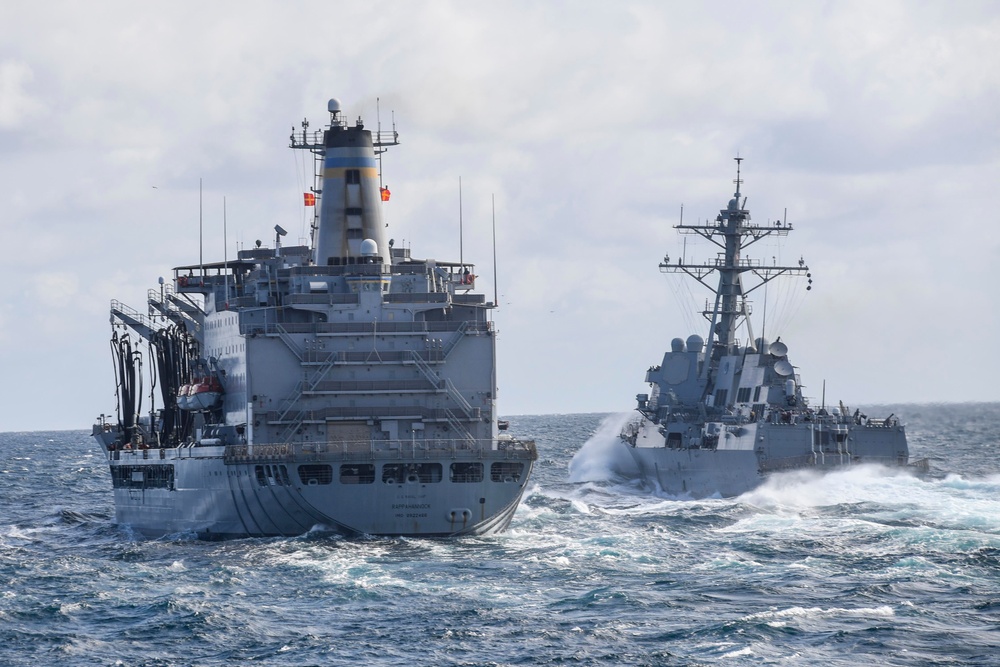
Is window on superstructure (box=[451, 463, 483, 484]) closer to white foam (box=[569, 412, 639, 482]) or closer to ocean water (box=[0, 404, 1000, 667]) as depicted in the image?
ocean water (box=[0, 404, 1000, 667])

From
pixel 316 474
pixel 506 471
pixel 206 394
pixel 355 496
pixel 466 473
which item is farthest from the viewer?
pixel 206 394

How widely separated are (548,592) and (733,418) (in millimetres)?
30617

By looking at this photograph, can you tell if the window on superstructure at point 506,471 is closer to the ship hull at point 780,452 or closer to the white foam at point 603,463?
the ship hull at point 780,452

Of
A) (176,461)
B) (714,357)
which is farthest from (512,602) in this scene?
(714,357)

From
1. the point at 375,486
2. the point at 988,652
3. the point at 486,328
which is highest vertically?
the point at 486,328

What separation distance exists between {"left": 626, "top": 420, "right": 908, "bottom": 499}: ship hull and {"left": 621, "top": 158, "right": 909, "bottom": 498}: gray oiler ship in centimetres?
4

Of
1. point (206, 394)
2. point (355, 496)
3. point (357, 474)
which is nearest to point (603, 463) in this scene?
point (206, 394)

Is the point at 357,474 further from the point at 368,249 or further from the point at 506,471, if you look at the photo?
the point at 368,249

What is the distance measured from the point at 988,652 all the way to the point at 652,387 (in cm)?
4533

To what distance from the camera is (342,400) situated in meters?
43.2

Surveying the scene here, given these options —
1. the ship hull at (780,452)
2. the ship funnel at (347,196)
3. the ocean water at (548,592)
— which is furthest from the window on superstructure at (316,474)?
the ship hull at (780,452)

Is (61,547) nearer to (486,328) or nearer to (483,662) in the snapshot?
(486,328)

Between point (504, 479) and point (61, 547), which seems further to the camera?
Answer: point (61, 547)

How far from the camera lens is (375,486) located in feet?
133
